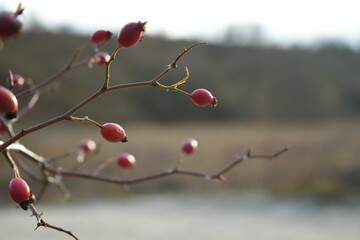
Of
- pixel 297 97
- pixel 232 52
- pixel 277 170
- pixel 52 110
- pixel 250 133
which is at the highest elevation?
pixel 232 52

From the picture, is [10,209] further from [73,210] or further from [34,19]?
[34,19]

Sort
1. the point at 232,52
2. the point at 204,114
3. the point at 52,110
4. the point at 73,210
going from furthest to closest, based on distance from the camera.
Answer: the point at 232,52
the point at 204,114
the point at 52,110
the point at 73,210

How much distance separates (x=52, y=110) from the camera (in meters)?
13.4

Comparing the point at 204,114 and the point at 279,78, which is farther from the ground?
the point at 279,78

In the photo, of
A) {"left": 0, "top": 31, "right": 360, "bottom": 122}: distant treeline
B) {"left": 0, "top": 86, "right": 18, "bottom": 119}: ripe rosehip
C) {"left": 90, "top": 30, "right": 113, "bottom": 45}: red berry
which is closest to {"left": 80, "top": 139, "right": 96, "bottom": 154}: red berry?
{"left": 90, "top": 30, "right": 113, "bottom": 45}: red berry

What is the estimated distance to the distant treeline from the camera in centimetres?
1404

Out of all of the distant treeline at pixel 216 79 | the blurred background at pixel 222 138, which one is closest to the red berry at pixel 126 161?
the blurred background at pixel 222 138

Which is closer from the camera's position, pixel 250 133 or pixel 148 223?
pixel 148 223

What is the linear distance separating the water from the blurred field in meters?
0.48

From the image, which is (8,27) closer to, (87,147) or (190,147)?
(190,147)

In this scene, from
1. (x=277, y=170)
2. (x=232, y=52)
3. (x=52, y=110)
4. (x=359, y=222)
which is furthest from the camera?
(x=232, y=52)

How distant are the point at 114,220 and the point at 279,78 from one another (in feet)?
42.2

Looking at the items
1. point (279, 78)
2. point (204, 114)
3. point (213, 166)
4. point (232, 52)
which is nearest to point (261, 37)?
point (232, 52)

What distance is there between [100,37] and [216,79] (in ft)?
52.1
